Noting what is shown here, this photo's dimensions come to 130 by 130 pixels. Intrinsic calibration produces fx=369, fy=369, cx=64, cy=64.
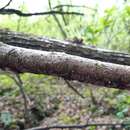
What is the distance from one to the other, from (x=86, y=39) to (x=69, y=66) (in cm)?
269

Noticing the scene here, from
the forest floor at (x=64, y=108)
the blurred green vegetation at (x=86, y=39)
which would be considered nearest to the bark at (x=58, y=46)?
the blurred green vegetation at (x=86, y=39)

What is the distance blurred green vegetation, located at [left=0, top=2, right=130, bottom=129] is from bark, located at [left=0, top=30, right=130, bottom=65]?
5.80 feet

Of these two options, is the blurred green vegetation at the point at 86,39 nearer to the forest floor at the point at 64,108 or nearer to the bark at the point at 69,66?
the forest floor at the point at 64,108

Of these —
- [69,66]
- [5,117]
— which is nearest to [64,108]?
[5,117]

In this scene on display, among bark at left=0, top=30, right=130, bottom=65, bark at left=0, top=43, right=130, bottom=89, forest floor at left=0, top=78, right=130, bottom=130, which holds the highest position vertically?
bark at left=0, top=43, right=130, bottom=89

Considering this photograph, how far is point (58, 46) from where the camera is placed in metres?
2.42

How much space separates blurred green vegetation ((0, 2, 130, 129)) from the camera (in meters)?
4.72

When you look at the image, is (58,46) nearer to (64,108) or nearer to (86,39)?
(86,39)

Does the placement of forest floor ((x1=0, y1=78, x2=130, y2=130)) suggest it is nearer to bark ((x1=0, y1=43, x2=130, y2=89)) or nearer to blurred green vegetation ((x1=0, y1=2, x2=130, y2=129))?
blurred green vegetation ((x1=0, y1=2, x2=130, y2=129))

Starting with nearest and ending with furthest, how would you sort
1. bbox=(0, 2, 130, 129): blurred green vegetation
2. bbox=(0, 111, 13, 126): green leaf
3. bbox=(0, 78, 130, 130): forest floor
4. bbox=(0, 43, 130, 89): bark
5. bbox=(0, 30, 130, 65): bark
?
bbox=(0, 43, 130, 89): bark → bbox=(0, 30, 130, 65): bark → bbox=(0, 2, 130, 129): blurred green vegetation → bbox=(0, 111, 13, 126): green leaf → bbox=(0, 78, 130, 130): forest floor

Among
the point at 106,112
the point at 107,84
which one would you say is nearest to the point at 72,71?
the point at 107,84

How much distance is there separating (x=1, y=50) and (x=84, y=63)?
403 mm

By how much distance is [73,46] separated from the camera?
2.47m

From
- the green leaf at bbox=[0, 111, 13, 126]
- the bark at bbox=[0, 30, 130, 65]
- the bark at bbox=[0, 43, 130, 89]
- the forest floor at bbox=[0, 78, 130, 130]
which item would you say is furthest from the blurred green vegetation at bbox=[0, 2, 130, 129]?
the bark at bbox=[0, 43, 130, 89]
